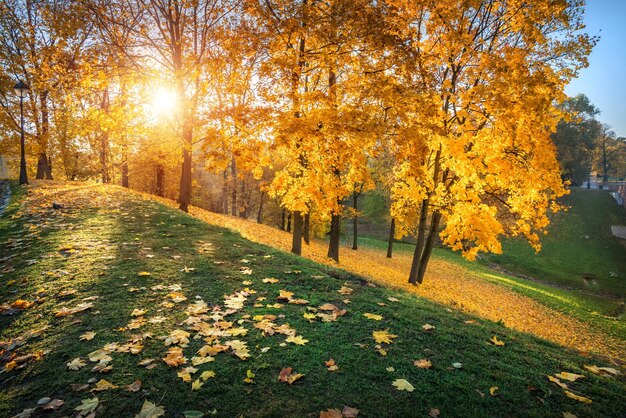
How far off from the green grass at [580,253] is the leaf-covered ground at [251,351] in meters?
28.4

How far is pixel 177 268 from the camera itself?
6.21 metres

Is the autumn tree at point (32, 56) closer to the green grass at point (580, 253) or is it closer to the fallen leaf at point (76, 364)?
the fallen leaf at point (76, 364)

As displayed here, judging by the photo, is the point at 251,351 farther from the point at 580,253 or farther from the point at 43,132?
the point at 580,253

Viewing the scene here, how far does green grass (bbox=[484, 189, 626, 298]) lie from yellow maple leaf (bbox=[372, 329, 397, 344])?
2901cm

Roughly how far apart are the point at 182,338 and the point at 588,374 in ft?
15.8

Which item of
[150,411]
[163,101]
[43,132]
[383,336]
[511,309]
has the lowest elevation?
[511,309]

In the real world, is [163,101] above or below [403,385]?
above

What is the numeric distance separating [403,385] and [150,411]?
2336 millimetres

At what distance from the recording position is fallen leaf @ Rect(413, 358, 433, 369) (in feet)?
11.5

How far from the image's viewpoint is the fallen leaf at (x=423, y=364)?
11.5 ft

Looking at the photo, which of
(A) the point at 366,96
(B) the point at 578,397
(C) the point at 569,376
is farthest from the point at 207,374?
(A) the point at 366,96

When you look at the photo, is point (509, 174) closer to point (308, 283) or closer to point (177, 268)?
point (308, 283)

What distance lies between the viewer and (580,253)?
3369 centimetres

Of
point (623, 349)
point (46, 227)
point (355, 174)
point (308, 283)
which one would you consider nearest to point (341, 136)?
point (355, 174)
